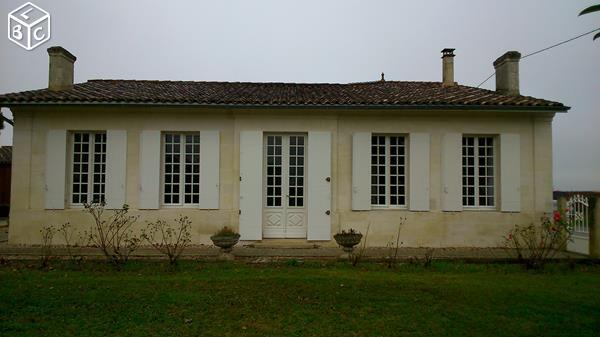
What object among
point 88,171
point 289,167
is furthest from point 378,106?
point 88,171

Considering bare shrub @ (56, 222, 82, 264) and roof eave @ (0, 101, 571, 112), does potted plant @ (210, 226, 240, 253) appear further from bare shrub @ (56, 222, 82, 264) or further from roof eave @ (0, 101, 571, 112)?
bare shrub @ (56, 222, 82, 264)

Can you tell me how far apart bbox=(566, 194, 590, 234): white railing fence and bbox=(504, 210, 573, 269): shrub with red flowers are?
16cm

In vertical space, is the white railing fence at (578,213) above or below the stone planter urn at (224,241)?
above

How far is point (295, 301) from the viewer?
→ 5.54 m

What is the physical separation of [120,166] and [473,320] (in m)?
8.63

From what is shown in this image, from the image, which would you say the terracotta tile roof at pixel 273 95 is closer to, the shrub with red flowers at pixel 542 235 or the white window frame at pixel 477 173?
the white window frame at pixel 477 173

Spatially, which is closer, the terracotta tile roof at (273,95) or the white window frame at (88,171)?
the terracotta tile roof at (273,95)

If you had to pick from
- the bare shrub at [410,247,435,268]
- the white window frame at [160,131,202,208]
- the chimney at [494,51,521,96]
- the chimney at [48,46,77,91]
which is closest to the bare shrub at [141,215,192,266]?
the white window frame at [160,131,202,208]

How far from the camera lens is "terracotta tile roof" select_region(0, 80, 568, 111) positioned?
32.3 ft

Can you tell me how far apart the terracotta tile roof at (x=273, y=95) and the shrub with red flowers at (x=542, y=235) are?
9.27ft

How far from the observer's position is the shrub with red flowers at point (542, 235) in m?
8.62

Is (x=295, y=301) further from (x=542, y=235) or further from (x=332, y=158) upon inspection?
(x=542, y=235)

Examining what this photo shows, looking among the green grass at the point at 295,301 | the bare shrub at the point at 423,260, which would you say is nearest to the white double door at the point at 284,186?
the green grass at the point at 295,301

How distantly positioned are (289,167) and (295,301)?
5.27 m
